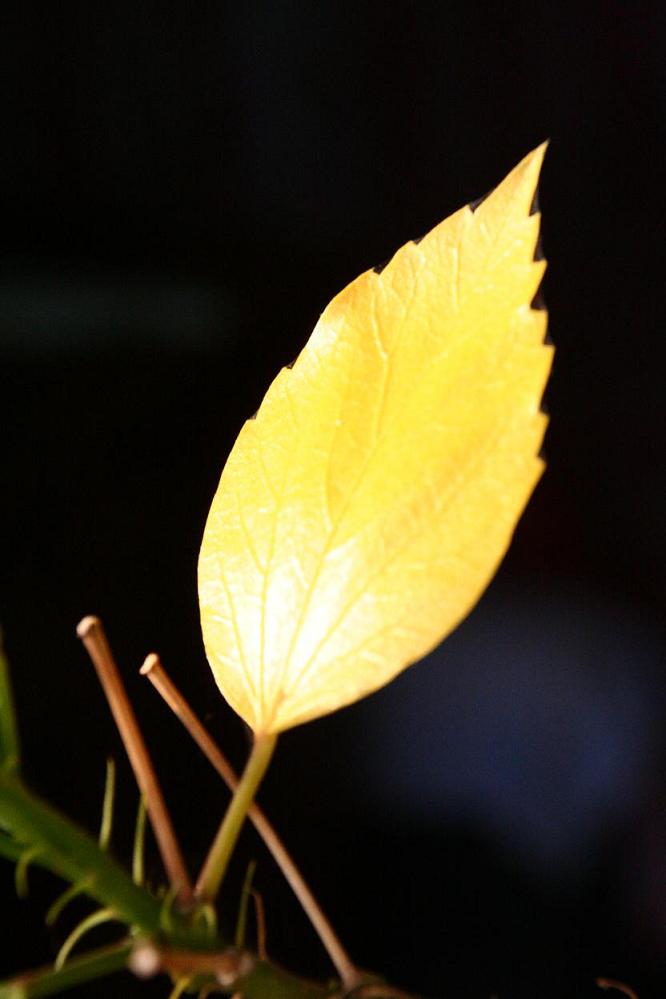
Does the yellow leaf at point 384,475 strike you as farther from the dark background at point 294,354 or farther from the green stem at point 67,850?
the dark background at point 294,354

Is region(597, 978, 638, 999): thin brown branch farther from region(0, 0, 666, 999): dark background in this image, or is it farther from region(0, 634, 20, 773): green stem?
region(0, 0, 666, 999): dark background

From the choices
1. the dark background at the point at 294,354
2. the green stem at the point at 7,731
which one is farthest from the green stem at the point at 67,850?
the dark background at the point at 294,354

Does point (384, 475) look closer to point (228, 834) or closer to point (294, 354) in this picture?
point (228, 834)

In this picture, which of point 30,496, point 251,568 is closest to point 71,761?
point 30,496

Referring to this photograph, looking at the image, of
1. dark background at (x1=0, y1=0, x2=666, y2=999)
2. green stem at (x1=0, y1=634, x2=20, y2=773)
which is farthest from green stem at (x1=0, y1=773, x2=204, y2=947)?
dark background at (x1=0, y1=0, x2=666, y2=999)

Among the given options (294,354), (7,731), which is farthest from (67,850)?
(294,354)

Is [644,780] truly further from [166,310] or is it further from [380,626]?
[380,626]

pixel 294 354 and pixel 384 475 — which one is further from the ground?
pixel 294 354
